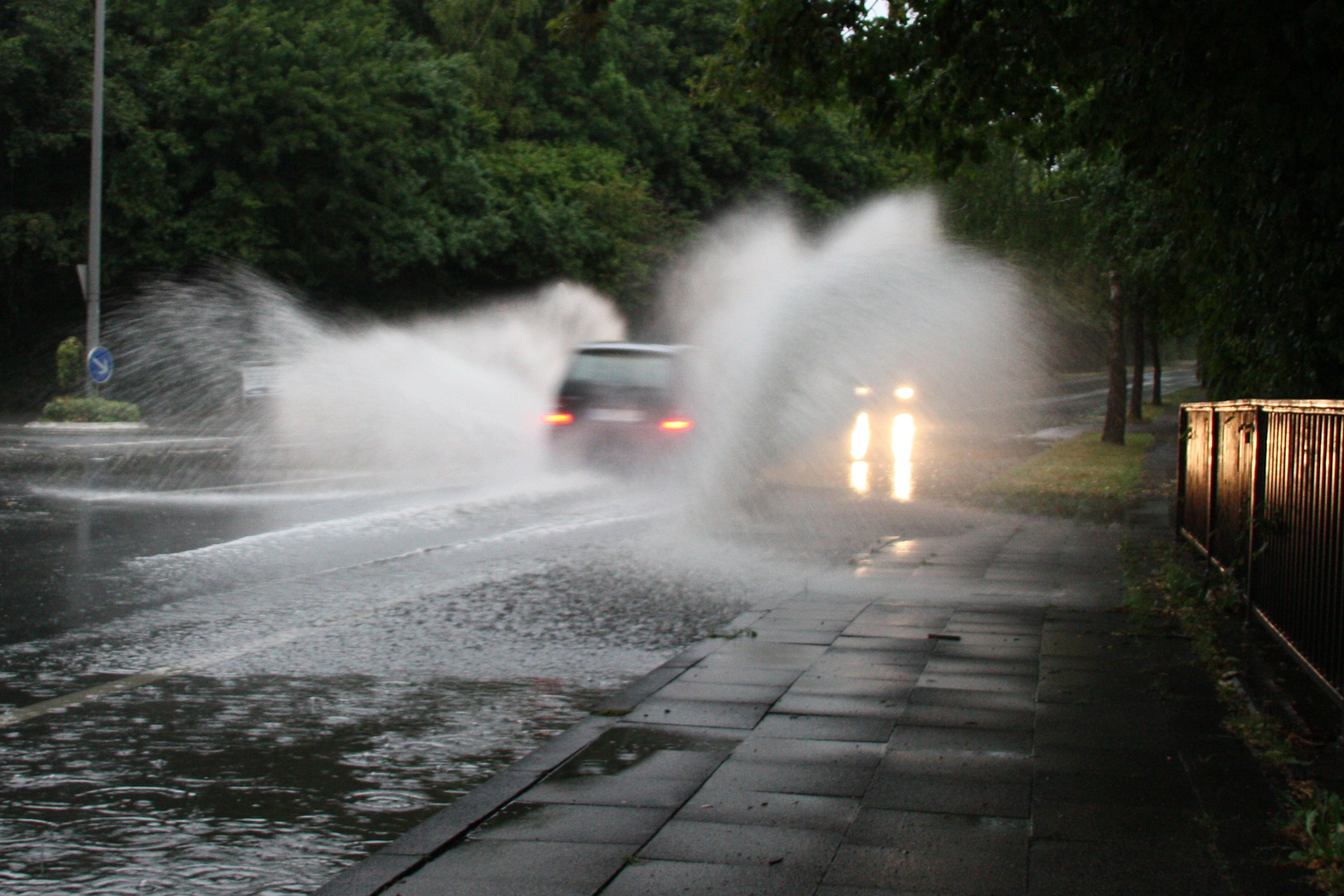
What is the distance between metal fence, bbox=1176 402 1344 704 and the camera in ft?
19.0

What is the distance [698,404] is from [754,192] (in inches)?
1692

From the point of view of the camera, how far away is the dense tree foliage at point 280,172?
3425 cm

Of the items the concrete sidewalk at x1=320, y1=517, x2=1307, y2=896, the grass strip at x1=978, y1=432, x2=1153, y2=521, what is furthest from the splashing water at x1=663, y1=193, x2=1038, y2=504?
the concrete sidewalk at x1=320, y1=517, x2=1307, y2=896

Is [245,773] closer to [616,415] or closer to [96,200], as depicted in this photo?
[616,415]

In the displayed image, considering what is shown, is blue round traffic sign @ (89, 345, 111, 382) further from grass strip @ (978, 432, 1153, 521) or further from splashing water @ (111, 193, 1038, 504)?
grass strip @ (978, 432, 1153, 521)

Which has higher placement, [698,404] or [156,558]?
[698,404]

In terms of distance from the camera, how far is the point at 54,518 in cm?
1323

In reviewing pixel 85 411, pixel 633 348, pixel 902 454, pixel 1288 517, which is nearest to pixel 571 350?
pixel 633 348

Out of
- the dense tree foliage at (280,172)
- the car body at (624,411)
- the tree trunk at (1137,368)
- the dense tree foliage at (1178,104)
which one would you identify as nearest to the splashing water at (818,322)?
the car body at (624,411)

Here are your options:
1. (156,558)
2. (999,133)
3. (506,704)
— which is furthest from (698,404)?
(506,704)

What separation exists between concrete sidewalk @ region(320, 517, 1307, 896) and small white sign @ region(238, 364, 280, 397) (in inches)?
986

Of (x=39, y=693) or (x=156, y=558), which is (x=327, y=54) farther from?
(x=39, y=693)

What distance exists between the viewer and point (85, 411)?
98.5 feet

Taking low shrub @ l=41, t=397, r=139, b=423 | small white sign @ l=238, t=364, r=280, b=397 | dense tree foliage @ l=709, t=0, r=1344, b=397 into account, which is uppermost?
dense tree foliage @ l=709, t=0, r=1344, b=397
